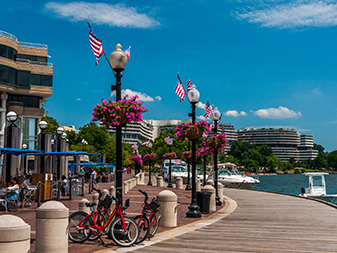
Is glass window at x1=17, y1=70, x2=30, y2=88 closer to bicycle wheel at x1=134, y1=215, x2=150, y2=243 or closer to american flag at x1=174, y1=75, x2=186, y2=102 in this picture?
american flag at x1=174, y1=75, x2=186, y2=102

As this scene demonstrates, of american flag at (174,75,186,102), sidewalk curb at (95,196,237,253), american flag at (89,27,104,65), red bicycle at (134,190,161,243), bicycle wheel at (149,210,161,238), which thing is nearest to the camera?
sidewalk curb at (95,196,237,253)

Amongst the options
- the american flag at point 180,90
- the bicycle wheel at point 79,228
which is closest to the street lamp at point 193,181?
the american flag at point 180,90

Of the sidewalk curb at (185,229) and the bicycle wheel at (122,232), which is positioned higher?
the bicycle wheel at (122,232)

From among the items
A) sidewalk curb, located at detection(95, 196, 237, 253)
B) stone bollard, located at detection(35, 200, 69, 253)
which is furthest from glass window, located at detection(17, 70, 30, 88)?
stone bollard, located at detection(35, 200, 69, 253)

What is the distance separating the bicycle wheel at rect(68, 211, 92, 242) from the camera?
30.6 feet

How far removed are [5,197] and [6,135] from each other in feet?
28.6

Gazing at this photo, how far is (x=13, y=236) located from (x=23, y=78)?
47.2 meters

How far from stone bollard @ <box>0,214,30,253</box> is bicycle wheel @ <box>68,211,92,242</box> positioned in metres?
3.19

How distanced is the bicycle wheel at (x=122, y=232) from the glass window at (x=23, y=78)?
1757 inches

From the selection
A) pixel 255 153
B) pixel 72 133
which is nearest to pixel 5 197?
pixel 72 133

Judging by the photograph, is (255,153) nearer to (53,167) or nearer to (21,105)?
(21,105)

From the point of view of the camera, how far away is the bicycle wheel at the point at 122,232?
8.98m

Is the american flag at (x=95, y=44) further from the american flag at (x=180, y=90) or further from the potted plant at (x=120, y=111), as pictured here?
the american flag at (x=180, y=90)

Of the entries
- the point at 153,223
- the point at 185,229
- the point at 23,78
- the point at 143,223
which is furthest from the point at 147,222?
the point at 23,78
